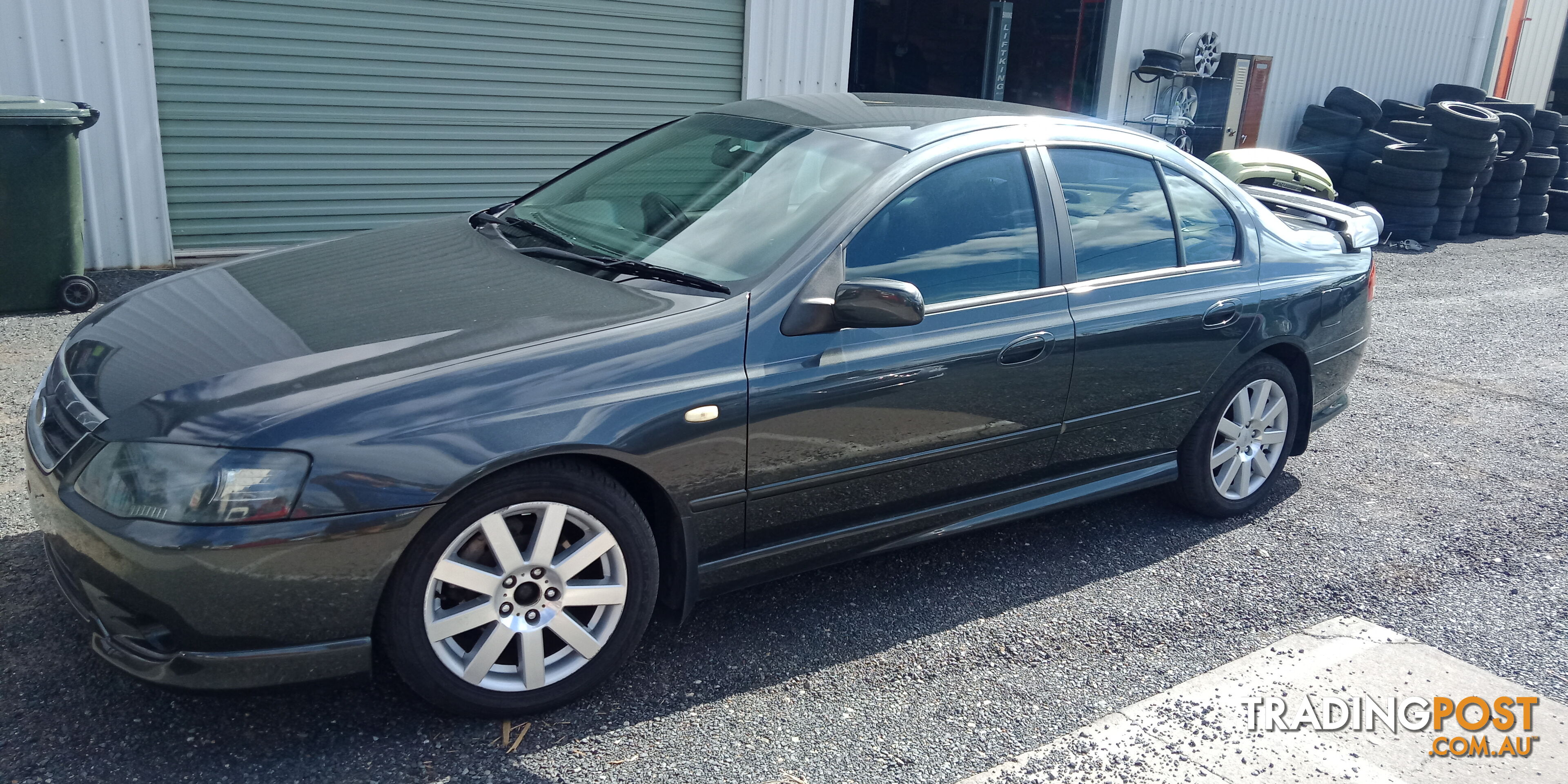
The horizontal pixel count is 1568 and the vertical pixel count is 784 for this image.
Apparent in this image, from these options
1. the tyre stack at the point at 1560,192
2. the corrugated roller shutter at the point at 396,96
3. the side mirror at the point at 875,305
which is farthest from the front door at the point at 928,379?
the tyre stack at the point at 1560,192

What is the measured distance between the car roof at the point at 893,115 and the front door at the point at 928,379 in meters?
0.17

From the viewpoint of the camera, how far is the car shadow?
2572mm

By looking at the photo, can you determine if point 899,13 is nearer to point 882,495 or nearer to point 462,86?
point 462,86

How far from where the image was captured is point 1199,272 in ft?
13.2

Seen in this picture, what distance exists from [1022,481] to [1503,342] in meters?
5.97

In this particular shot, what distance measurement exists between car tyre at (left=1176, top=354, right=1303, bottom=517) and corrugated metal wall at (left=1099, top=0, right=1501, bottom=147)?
8.61m

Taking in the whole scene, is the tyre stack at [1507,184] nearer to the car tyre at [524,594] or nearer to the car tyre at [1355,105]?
the car tyre at [1355,105]

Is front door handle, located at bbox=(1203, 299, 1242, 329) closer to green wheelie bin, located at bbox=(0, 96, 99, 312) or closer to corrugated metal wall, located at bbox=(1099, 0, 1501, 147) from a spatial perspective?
green wheelie bin, located at bbox=(0, 96, 99, 312)

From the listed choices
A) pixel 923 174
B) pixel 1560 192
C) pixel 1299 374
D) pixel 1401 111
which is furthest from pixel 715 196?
pixel 1560 192

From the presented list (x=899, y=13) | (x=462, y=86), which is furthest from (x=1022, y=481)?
(x=899, y=13)

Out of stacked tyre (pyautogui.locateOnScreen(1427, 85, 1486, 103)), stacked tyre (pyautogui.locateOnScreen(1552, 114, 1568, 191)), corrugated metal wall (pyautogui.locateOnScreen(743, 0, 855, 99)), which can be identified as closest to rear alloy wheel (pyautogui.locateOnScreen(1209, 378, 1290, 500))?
corrugated metal wall (pyautogui.locateOnScreen(743, 0, 855, 99))

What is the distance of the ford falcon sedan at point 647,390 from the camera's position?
2451 millimetres

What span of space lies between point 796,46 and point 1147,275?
6.00 meters

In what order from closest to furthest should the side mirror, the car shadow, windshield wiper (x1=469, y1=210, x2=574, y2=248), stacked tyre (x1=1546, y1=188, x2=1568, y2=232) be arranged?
the car shadow, the side mirror, windshield wiper (x1=469, y1=210, x2=574, y2=248), stacked tyre (x1=1546, y1=188, x2=1568, y2=232)
